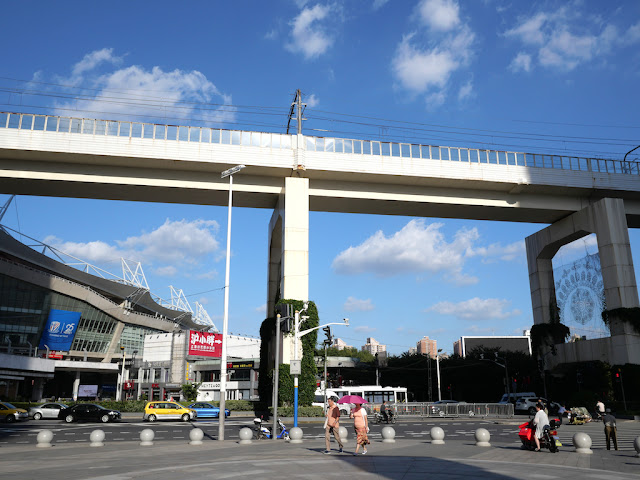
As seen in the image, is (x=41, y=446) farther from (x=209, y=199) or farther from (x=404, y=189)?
(x=404, y=189)

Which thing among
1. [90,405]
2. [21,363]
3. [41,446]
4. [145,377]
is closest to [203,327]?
[145,377]

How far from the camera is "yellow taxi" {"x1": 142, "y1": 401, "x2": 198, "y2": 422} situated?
137 feet

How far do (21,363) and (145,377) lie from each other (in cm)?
3505

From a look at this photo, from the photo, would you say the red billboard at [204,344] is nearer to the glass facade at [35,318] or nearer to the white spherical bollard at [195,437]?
the glass facade at [35,318]

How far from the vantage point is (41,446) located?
20.6 meters

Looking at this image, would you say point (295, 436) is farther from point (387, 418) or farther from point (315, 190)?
point (315, 190)

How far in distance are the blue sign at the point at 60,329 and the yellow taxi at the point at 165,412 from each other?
50.8 m

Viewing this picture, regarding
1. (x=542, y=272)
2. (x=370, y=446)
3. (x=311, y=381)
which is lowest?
(x=370, y=446)

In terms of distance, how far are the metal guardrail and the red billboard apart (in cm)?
4599

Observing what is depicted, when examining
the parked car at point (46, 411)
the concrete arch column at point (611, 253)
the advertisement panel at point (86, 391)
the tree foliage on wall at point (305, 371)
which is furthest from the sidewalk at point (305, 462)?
the advertisement panel at point (86, 391)

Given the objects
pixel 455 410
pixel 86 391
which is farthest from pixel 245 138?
pixel 86 391

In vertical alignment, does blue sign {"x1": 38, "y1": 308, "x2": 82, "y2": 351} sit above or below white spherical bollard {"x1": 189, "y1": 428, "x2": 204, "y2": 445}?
above

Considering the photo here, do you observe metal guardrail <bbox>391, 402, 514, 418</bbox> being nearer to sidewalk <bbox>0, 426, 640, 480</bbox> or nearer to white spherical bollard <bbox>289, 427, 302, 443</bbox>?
white spherical bollard <bbox>289, 427, 302, 443</bbox>

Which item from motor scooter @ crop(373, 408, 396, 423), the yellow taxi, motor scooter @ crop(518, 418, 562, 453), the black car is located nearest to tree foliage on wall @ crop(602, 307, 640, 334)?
motor scooter @ crop(373, 408, 396, 423)
